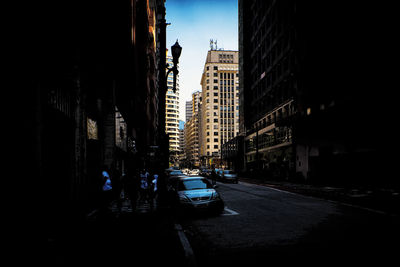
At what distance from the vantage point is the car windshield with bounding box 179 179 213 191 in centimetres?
1373

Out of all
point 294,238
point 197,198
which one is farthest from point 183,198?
point 294,238

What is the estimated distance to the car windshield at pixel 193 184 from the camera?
45.0ft

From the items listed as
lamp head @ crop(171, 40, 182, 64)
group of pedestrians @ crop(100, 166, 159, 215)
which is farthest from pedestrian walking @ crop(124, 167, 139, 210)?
lamp head @ crop(171, 40, 182, 64)

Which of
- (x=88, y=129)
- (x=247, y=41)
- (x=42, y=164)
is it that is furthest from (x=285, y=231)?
(x=247, y=41)

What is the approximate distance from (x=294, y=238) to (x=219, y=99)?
136907mm

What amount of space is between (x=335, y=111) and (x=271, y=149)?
47.1 metres

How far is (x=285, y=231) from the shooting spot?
343 inches

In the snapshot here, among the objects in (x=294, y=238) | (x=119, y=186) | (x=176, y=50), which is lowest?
(x=294, y=238)

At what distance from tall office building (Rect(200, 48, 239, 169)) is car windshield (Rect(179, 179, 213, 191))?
125907mm

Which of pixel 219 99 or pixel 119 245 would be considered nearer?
pixel 119 245

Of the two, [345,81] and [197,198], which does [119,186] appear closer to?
[197,198]

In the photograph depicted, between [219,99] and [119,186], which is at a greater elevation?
[219,99]

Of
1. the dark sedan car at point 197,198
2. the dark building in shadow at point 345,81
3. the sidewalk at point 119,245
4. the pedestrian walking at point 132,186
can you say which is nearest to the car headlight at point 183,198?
the dark sedan car at point 197,198

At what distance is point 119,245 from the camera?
707 cm
